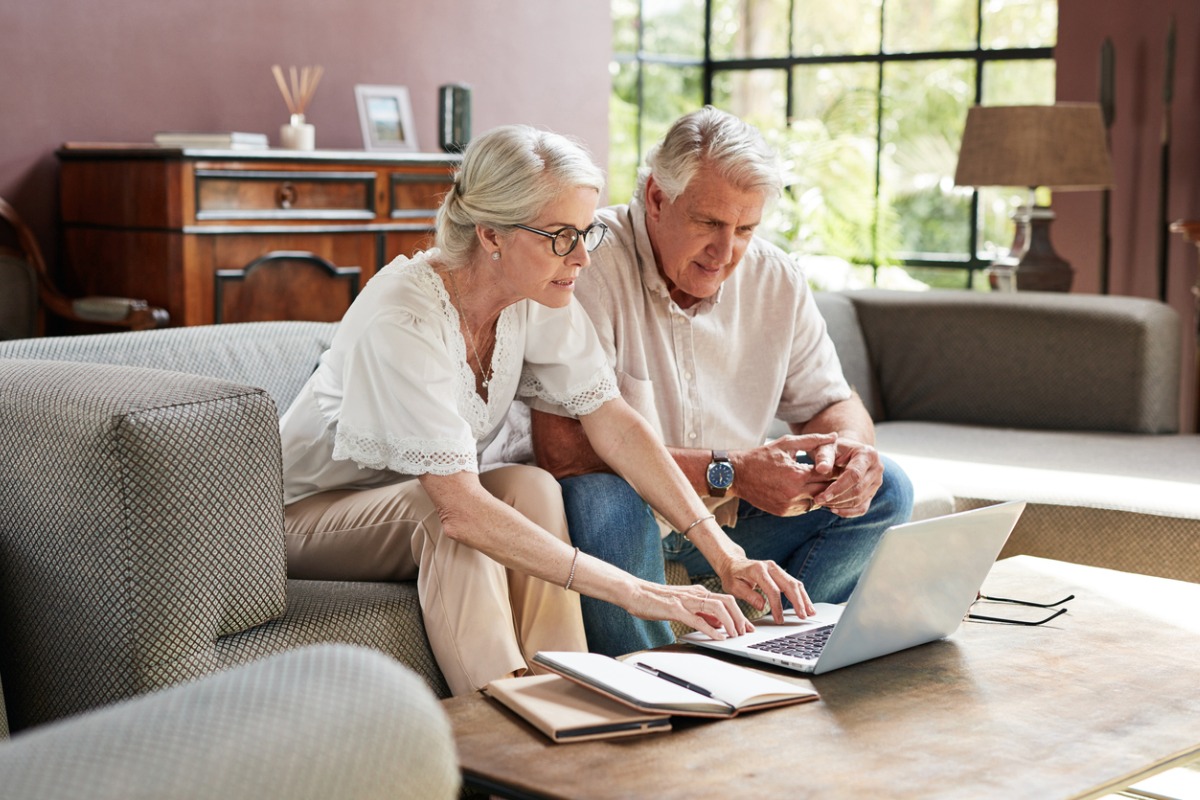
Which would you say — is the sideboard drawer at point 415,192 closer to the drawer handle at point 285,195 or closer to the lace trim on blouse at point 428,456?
the drawer handle at point 285,195

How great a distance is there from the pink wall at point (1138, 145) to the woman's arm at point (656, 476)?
365 centimetres

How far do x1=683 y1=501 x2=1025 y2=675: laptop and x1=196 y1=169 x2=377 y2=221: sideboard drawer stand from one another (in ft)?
8.43

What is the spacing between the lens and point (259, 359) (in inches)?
96.0

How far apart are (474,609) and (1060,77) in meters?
4.54

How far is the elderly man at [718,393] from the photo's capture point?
2.06 m

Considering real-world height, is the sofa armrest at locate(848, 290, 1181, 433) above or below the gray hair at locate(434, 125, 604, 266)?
below

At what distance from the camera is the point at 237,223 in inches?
153

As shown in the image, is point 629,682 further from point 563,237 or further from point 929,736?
point 563,237

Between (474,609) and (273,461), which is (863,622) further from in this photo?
(273,461)

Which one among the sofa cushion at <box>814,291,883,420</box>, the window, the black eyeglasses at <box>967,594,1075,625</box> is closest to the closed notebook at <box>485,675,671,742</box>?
the black eyeglasses at <box>967,594,1075,625</box>

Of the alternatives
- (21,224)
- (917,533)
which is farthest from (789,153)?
(917,533)

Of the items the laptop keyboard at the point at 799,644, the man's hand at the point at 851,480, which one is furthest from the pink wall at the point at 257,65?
the laptop keyboard at the point at 799,644

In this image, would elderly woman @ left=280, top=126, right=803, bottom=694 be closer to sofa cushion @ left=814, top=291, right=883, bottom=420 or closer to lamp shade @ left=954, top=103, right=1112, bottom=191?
sofa cushion @ left=814, top=291, right=883, bottom=420

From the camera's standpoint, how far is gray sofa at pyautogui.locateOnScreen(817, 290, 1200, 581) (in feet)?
9.00
